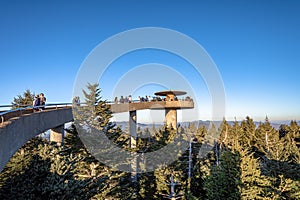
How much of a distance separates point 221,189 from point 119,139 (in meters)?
7.89

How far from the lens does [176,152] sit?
79.6 ft

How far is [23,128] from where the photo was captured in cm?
948

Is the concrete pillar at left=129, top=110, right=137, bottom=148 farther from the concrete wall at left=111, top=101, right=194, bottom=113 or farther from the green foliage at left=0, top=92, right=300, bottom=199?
the green foliage at left=0, top=92, right=300, bottom=199

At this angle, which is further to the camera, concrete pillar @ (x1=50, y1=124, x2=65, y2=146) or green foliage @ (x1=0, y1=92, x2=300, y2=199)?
concrete pillar @ (x1=50, y1=124, x2=65, y2=146)

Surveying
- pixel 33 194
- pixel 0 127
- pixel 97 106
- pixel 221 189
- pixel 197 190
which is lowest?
pixel 197 190

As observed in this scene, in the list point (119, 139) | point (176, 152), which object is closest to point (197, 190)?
point (176, 152)

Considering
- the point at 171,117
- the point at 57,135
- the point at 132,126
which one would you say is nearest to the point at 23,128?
the point at 57,135

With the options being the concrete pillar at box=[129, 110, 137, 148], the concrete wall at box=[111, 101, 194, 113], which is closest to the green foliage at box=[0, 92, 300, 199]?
the concrete pillar at box=[129, 110, 137, 148]

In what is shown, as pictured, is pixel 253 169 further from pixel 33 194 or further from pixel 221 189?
pixel 33 194

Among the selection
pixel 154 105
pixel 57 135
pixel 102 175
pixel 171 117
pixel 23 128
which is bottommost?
pixel 102 175

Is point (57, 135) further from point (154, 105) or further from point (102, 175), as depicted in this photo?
point (154, 105)

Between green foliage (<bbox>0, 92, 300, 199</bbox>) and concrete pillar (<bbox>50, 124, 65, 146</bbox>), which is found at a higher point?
concrete pillar (<bbox>50, 124, 65, 146</bbox>)

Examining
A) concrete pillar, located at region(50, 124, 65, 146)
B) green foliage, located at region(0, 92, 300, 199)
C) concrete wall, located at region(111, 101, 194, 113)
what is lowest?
green foliage, located at region(0, 92, 300, 199)

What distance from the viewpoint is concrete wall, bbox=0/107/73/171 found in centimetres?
694
